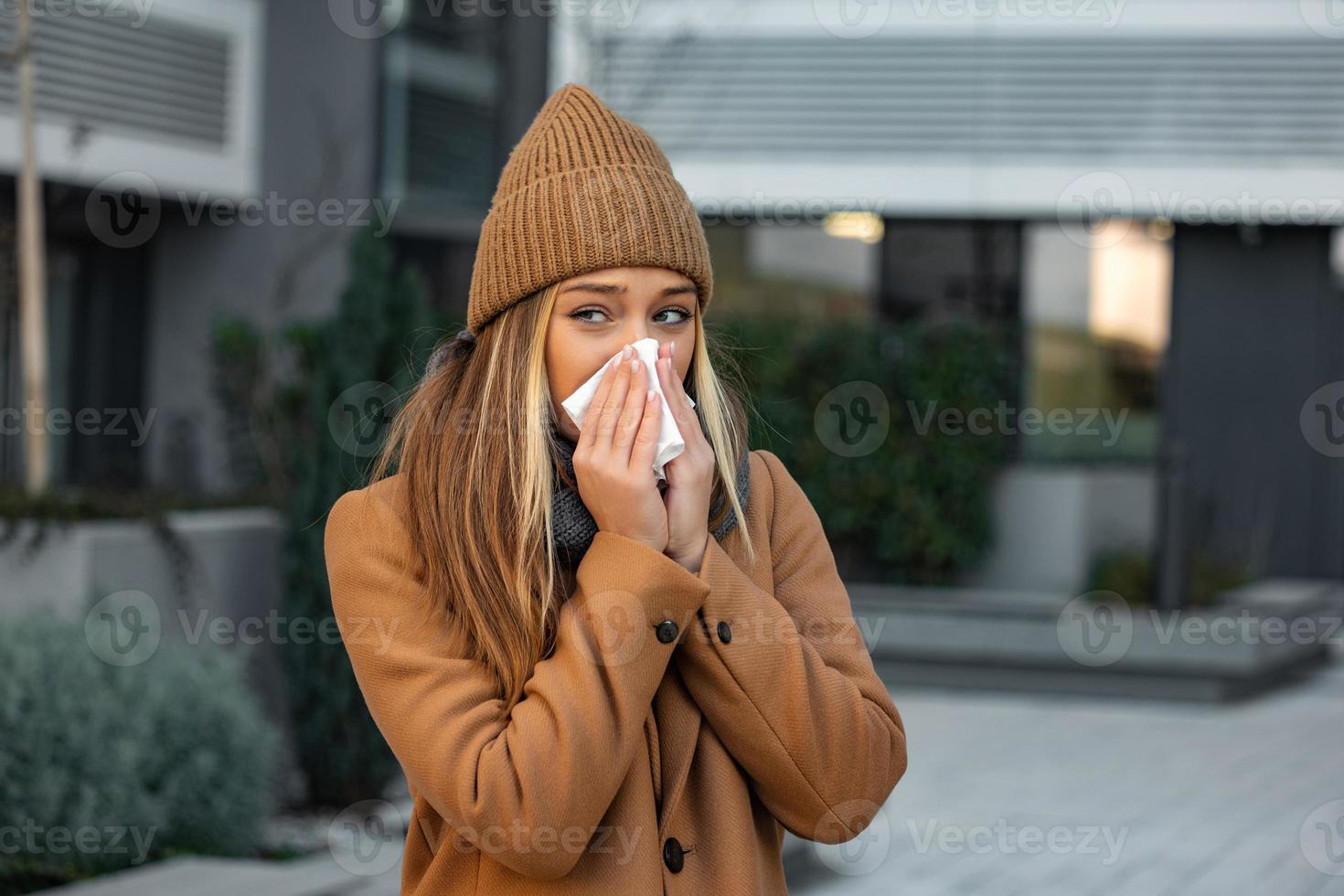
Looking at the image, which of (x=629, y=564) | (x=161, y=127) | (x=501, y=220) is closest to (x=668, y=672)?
(x=629, y=564)

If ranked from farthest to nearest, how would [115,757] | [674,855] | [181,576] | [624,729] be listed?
[181,576] → [115,757] → [674,855] → [624,729]

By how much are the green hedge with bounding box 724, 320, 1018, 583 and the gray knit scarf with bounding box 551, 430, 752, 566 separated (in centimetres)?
946

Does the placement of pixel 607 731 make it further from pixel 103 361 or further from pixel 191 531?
pixel 103 361

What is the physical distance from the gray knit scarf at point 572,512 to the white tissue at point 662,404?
8 centimetres

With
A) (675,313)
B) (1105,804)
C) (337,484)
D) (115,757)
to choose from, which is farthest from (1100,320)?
(675,313)

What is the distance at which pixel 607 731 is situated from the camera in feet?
6.24

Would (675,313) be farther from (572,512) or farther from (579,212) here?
(572,512)

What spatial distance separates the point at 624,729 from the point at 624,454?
0.36 metres

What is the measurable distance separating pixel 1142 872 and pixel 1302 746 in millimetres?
3280

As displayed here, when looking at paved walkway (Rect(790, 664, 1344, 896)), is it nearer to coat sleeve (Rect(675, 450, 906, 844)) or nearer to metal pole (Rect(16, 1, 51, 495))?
metal pole (Rect(16, 1, 51, 495))

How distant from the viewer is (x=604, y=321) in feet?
7.03

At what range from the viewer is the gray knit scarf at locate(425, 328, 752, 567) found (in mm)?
2117

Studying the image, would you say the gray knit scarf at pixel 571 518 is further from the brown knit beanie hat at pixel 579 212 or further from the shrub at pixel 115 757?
the shrub at pixel 115 757

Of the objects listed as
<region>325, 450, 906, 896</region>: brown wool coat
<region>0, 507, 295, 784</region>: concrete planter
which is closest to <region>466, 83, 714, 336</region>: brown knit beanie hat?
<region>325, 450, 906, 896</region>: brown wool coat
